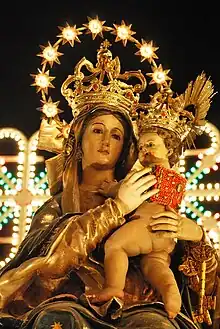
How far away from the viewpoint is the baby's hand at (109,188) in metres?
3.51

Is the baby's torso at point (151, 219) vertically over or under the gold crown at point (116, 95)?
under

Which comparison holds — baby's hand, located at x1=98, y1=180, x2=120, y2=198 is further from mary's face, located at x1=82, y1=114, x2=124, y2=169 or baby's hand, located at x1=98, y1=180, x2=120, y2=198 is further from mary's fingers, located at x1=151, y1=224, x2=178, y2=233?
mary's fingers, located at x1=151, y1=224, x2=178, y2=233

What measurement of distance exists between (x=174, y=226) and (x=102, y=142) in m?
0.42

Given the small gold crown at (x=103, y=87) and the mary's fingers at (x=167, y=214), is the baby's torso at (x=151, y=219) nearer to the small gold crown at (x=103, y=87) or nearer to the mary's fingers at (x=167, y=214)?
the mary's fingers at (x=167, y=214)

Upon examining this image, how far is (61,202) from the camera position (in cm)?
362

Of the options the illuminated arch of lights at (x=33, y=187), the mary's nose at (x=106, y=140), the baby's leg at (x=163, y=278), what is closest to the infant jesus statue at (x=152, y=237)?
the baby's leg at (x=163, y=278)

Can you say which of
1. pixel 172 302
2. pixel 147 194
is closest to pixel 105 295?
pixel 172 302

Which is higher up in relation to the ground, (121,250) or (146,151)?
(146,151)

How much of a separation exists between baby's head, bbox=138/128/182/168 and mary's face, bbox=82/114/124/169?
13 centimetres

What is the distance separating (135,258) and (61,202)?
362mm

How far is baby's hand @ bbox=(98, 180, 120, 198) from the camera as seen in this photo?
351 cm

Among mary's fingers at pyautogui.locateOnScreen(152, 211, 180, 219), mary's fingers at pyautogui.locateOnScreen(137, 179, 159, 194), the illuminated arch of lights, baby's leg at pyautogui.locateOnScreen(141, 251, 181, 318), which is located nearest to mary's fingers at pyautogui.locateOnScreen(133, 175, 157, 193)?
mary's fingers at pyautogui.locateOnScreen(137, 179, 159, 194)

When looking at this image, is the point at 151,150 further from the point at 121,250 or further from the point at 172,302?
the point at 172,302

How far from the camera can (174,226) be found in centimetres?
335
